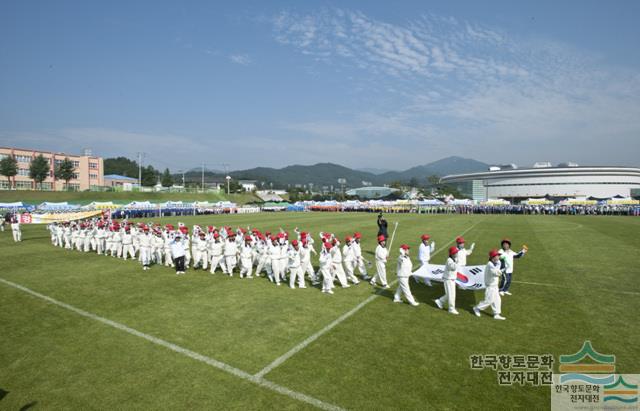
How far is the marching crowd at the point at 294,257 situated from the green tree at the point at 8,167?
68683mm

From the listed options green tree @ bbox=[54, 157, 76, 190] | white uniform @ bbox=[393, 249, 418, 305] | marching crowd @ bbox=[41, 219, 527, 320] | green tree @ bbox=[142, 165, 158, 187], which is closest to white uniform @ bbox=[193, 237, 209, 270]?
marching crowd @ bbox=[41, 219, 527, 320]

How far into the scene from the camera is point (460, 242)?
10945 millimetres

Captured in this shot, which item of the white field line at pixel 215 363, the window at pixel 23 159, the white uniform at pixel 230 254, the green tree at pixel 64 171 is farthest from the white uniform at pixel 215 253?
the window at pixel 23 159

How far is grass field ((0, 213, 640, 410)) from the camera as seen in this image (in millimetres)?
5621

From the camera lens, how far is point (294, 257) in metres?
11.9

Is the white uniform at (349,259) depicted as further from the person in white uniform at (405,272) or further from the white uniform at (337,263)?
the person in white uniform at (405,272)

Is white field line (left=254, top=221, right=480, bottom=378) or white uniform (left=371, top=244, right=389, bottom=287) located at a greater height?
white uniform (left=371, top=244, right=389, bottom=287)

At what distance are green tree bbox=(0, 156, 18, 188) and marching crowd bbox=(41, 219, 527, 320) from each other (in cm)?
6868

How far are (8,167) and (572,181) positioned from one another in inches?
6419

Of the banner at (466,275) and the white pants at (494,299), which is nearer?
the white pants at (494,299)

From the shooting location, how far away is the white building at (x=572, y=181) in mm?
121750

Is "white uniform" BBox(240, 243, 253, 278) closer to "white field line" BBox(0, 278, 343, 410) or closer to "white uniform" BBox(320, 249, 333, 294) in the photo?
"white uniform" BBox(320, 249, 333, 294)

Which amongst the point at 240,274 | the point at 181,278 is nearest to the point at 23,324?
the point at 181,278

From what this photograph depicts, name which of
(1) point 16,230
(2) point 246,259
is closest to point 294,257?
(2) point 246,259
